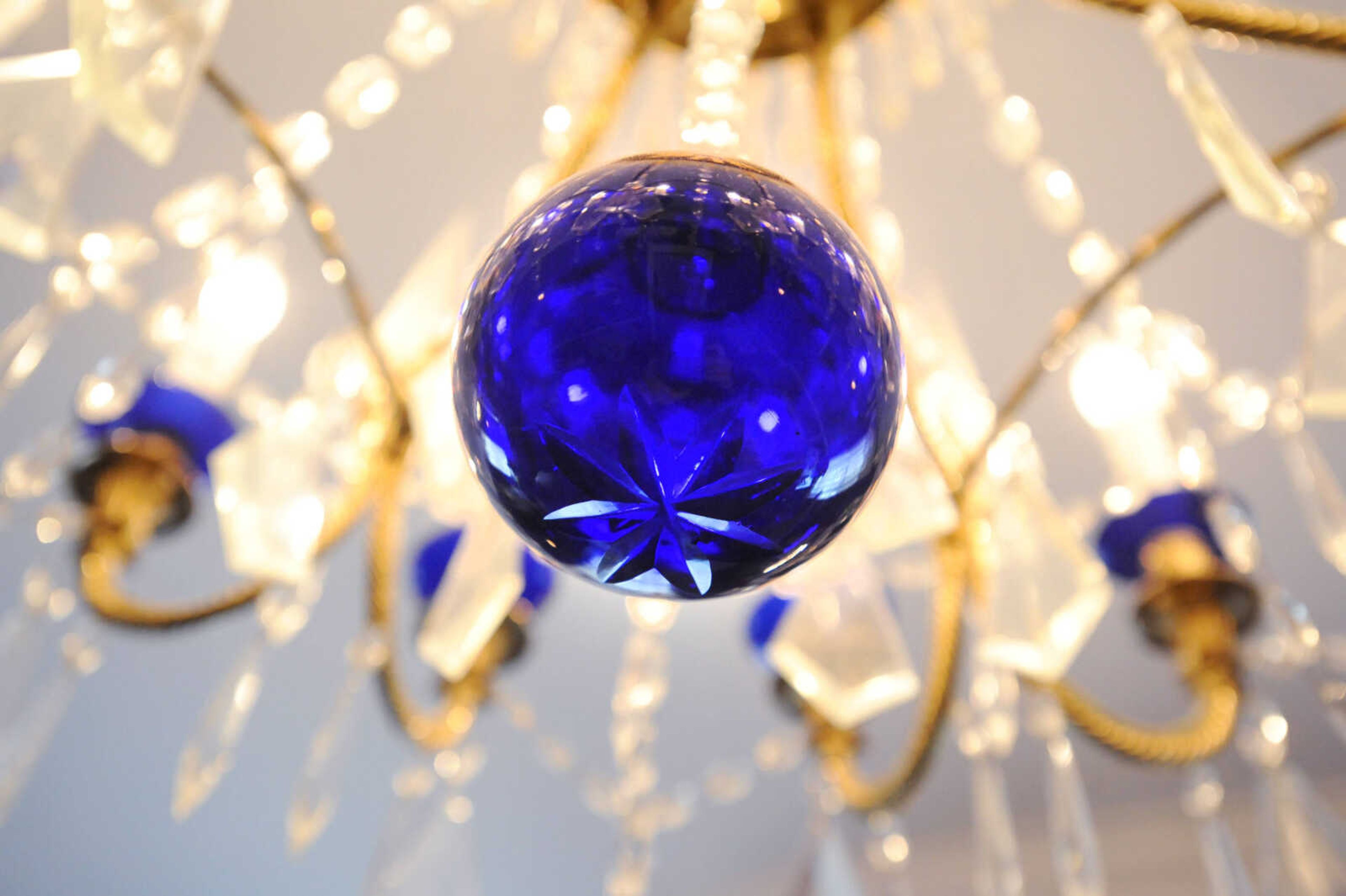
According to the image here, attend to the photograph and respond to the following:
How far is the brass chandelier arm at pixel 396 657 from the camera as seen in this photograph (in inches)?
26.2

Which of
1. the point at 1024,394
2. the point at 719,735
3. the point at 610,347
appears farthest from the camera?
the point at 719,735

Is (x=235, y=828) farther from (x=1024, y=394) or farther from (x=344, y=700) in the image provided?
(x=1024, y=394)

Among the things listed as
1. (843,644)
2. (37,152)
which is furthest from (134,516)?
(843,644)

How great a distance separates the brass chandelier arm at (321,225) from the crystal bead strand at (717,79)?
286 millimetres

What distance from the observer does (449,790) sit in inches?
38.7

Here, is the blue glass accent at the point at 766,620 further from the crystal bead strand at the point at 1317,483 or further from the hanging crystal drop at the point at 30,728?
the hanging crystal drop at the point at 30,728

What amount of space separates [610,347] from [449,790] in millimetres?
870

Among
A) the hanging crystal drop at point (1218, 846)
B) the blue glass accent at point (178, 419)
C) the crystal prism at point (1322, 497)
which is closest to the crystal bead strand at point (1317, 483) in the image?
the crystal prism at point (1322, 497)

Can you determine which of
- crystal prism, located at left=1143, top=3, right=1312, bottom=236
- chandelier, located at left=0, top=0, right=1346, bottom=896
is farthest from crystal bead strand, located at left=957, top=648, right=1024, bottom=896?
crystal prism, located at left=1143, top=3, right=1312, bottom=236

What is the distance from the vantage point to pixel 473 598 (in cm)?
62

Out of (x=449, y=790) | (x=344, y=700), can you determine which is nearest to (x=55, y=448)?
(x=344, y=700)

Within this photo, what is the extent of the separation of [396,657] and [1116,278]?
552 mm

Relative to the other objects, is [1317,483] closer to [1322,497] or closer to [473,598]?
[1322,497]

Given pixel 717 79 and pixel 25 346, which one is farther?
pixel 25 346
